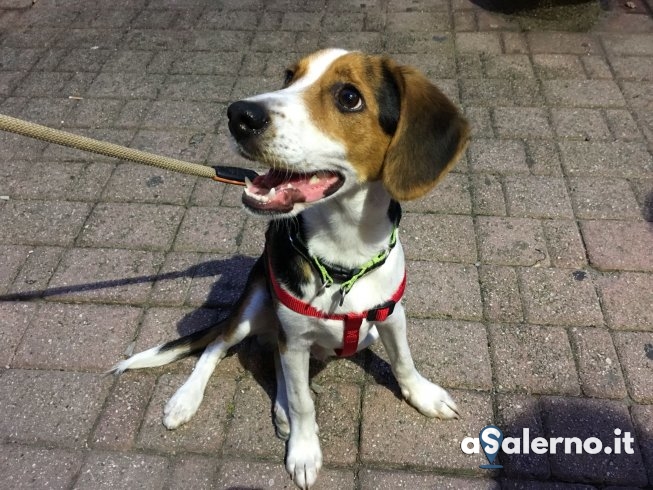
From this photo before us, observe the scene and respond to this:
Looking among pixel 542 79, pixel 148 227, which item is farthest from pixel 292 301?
pixel 542 79

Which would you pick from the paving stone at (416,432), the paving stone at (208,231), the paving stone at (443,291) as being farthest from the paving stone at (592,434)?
the paving stone at (208,231)

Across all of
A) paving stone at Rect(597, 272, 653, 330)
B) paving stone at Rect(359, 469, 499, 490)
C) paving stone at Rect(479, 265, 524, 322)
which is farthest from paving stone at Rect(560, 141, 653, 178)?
paving stone at Rect(359, 469, 499, 490)

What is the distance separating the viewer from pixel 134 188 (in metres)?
4.25

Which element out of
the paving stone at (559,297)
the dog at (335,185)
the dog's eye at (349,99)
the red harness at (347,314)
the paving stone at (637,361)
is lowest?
the paving stone at (637,361)

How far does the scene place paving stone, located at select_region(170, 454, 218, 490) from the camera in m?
2.62

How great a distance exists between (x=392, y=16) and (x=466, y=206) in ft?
10.6

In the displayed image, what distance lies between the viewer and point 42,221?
4.00 metres

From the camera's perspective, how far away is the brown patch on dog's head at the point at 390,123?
6.84ft

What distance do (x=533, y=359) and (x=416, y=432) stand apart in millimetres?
794

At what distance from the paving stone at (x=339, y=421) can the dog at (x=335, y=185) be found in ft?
0.40

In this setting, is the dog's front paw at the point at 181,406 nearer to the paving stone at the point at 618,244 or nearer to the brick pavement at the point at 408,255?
the brick pavement at the point at 408,255

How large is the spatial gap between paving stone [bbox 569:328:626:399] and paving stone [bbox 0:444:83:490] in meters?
2.61

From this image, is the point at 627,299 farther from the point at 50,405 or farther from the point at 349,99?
the point at 50,405

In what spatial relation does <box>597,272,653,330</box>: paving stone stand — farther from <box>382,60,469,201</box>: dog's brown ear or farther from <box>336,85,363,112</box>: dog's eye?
<box>336,85,363,112</box>: dog's eye
